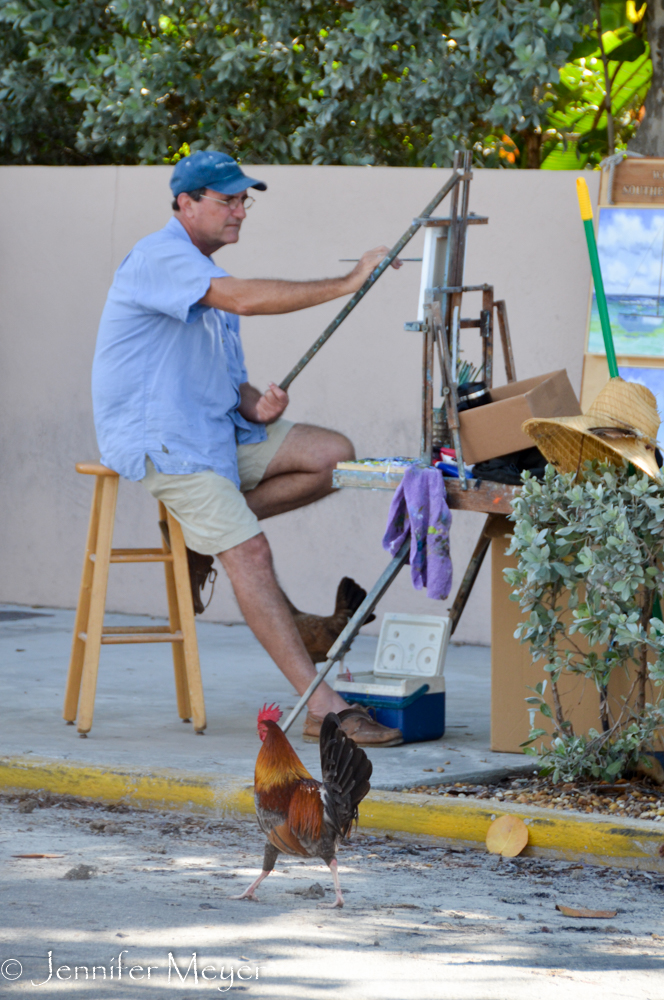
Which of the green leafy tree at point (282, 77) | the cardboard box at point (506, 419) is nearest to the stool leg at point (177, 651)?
the cardboard box at point (506, 419)

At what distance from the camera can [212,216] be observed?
18.0 ft

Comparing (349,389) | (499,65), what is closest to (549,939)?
(349,389)

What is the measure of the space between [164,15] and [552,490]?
20.8 feet

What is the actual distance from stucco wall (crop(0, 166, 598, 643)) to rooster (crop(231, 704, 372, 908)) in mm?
4057

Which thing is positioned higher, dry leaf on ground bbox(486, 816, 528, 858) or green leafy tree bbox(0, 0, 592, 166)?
green leafy tree bbox(0, 0, 592, 166)

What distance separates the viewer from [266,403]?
18.5ft

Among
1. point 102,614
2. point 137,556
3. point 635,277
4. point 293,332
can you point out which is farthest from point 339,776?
point 293,332

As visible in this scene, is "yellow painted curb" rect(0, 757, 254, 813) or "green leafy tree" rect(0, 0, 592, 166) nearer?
"yellow painted curb" rect(0, 757, 254, 813)

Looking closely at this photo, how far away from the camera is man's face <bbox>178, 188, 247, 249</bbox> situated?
546 centimetres

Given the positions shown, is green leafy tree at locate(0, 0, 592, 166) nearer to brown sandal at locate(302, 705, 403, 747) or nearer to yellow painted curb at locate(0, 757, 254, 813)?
brown sandal at locate(302, 705, 403, 747)

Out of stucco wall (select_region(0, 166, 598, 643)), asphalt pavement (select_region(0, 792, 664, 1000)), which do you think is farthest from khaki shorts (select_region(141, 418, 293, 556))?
stucco wall (select_region(0, 166, 598, 643))

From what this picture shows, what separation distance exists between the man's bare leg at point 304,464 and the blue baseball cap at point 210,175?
3.41 feet

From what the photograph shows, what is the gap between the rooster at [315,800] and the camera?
363 cm

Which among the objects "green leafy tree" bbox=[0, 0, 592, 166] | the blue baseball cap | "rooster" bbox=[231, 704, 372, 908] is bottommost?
"rooster" bbox=[231, 704, 372, 908]
